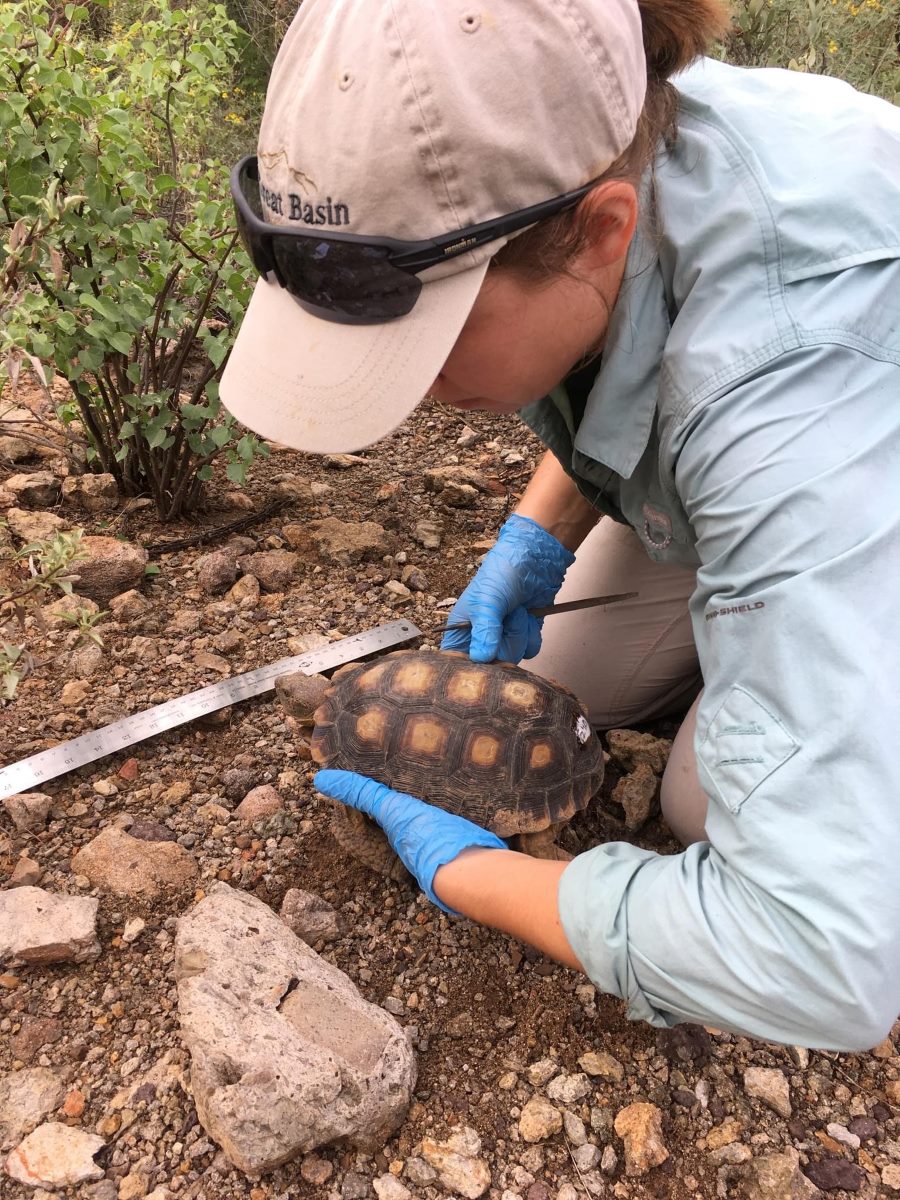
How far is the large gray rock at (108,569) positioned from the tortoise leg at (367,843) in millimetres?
1101

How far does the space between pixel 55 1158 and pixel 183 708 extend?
1075 mm

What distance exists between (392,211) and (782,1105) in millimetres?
1597

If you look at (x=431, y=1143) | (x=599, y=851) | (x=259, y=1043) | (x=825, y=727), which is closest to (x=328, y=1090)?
(x=259, y=1043)

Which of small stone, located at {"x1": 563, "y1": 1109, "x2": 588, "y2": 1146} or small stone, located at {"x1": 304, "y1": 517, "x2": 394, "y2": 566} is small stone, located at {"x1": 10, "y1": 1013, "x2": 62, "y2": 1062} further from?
small stone, located at {"x1": 304, "y1": 517, "x2": 394, "y2": 566}

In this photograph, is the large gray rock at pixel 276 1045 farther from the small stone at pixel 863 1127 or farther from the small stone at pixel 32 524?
the small stone at pixel 32 524

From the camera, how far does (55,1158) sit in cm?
143

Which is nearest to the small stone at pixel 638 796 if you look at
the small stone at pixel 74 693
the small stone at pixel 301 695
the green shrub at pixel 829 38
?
the small stone at pixel 301 695

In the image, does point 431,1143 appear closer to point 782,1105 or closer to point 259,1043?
point 259,1043

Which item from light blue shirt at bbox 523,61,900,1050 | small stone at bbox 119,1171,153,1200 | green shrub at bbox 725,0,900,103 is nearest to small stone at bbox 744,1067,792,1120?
light blue shirt at bbox 523,61,900,1050

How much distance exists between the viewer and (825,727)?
39.9 inches

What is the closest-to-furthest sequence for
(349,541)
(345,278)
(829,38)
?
(345,278) < (349,541) < (829,38)

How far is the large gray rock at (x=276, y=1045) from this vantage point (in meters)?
1.36

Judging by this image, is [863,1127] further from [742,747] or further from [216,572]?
[216,572]

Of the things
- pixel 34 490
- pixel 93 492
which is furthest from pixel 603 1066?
pixel 34 490
